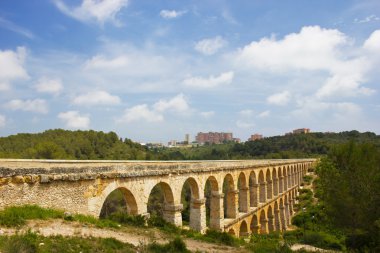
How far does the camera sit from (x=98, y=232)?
8977 millimetres

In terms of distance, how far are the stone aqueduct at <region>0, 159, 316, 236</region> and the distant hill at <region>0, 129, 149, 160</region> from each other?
62.7 ft

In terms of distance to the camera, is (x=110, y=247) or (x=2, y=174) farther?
(x=2, y=174)

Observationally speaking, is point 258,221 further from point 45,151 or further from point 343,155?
point 45,151

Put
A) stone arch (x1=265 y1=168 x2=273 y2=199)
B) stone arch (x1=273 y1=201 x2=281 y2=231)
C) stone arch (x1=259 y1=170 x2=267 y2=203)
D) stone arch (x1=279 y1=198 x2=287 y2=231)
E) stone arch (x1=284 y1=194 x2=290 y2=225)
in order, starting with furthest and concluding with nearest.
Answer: stone arch (x1=284 y1=194 x2=290 y2=225) → stone arch (x1=279 y1=198 x2=287 y2=231) → stone arch (x1=273 y1=201 x2=281 y2=231) → stone arch (x1=265 y1=168 x2=273 y2=199) → stone arch (x1=259 y1=170 x2=267 y2=203)

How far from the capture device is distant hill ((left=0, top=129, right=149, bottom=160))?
38744 mm

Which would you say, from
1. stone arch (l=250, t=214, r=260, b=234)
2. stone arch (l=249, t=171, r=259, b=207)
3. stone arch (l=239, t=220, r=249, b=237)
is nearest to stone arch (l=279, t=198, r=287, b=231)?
stone arch (l=249, t=171, r=259, b=207)

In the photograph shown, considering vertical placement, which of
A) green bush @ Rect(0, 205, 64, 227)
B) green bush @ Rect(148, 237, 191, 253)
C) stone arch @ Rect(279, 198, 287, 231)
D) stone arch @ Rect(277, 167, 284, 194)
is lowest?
stone arch @ Rect(279, 198, 287, 231)

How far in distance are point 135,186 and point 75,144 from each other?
1446 inches

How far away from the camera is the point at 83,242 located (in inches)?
299

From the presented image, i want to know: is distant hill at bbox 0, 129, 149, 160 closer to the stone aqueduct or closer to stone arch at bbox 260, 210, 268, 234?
the stone aqueduct

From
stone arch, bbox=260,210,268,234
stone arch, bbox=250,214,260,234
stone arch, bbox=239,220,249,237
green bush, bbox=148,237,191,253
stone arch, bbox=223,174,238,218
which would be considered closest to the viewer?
green bush, bbox=148,237,191,253

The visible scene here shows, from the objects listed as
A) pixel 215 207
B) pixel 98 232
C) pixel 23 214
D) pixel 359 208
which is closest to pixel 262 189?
pixel 215 207

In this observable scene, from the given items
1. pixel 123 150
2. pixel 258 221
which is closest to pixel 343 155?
pixel 258 221

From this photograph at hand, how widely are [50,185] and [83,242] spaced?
2536 mm
